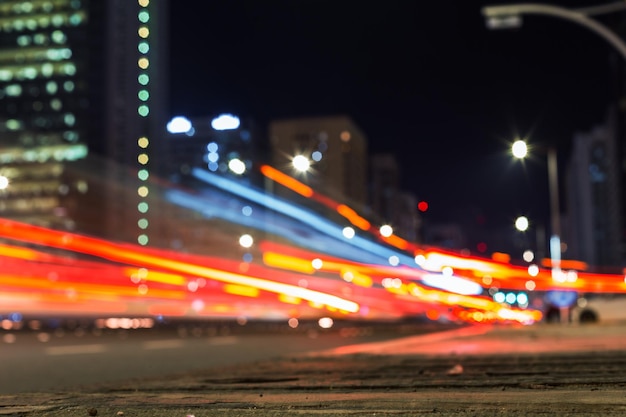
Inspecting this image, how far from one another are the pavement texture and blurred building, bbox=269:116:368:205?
18.6 meters

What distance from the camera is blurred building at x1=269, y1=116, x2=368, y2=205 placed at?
41.1m

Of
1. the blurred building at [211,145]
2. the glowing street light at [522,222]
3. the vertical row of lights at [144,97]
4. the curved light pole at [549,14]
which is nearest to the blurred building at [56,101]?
the vertical row of lights at [144,97]

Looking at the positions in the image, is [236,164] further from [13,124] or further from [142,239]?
[13,124]

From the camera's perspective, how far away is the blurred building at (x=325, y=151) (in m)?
41.1

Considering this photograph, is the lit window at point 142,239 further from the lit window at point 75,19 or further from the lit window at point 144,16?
the lit window at point 75,19

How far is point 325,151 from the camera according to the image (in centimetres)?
7619

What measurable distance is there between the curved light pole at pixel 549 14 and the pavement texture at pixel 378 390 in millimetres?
5528

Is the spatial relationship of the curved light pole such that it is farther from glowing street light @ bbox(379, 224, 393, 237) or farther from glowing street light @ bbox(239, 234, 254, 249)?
glowing street light @ bbox(379, 224, 393, 237)

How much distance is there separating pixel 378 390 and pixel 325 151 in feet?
223

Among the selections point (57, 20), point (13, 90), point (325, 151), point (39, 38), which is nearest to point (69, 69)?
point (39, 38)

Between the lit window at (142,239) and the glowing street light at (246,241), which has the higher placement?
the lit window at (142,239)

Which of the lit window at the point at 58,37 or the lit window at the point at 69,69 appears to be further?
the lit window at the point at 58,37

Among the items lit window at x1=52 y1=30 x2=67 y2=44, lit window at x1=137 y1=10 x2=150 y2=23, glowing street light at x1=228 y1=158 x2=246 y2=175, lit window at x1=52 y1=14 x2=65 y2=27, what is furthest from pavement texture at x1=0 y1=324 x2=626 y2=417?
lit window at x1=52 y1=14 x2=65 y2=27

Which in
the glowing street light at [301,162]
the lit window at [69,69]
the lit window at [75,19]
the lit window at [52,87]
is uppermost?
the lit window at [75,19]
